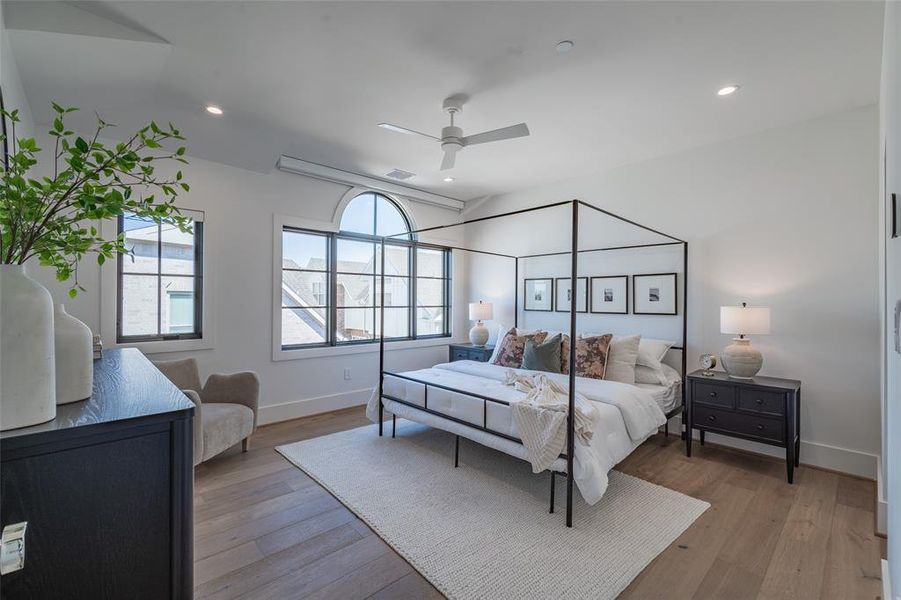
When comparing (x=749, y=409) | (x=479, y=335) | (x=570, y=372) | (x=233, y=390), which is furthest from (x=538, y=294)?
(x=233, y=390)

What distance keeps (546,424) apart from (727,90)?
2.52 m

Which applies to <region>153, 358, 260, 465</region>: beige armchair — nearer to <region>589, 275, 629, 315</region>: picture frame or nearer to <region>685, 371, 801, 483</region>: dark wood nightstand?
<region>589, 275, 629, 315</region>: picture frame

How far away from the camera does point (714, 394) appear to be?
3227 millimetres

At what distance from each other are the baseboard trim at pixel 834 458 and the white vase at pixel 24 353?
4.39m

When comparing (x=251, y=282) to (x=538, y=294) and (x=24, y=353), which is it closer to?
(x=538, y=294)

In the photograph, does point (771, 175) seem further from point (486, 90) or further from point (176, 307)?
point (176, 307)

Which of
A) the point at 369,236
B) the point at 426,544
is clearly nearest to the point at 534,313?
the point at 369,236

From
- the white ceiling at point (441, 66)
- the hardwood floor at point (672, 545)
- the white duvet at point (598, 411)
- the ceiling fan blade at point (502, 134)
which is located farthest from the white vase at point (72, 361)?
the ceiling fan blade at point (502, 134)

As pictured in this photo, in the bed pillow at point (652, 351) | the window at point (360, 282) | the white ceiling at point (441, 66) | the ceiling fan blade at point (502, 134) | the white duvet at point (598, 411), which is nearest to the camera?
the white ceiling at point (441, 66)

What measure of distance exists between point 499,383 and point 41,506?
2879mm

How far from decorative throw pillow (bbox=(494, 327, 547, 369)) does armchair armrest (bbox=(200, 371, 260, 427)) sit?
228cm

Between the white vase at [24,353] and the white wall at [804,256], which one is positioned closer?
the white vase at [24,353]

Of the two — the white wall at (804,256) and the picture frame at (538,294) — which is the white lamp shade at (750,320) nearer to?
the white wall at (804,256)

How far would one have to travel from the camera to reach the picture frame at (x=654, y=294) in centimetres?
391
